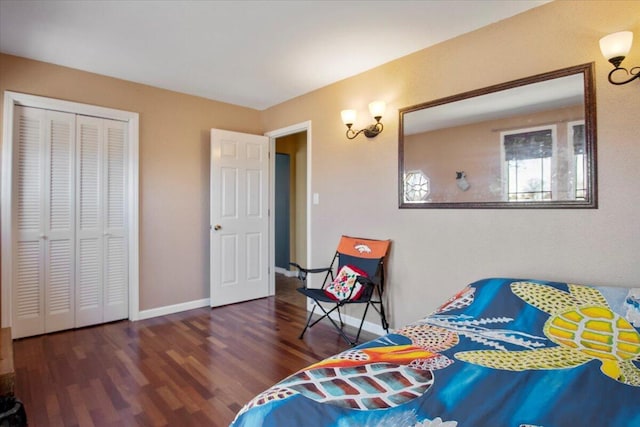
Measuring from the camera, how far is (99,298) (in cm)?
340

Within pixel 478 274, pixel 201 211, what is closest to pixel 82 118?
pixel 201 211

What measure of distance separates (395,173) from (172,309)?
2.85m

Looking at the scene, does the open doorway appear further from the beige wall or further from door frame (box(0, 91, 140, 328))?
door frame (box(0, 91, 140, 328))

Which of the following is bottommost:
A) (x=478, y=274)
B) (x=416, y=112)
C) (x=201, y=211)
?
(x=478, y=274)

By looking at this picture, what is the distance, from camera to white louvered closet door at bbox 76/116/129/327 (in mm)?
3283

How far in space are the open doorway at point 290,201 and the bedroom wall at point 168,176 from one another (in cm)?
158

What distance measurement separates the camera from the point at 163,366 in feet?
8.20

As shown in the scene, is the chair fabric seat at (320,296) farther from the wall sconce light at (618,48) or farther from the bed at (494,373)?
the wall sconce light at (618,48)

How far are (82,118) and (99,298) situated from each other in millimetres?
1778

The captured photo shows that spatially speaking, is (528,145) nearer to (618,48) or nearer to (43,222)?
(618,48)

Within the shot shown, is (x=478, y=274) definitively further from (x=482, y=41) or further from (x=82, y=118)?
(x=82, y=118)

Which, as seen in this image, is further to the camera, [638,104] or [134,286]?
[134,286]

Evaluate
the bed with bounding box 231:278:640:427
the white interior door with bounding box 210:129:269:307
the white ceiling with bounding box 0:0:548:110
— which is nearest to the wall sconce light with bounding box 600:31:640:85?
the white ceiling with bounding box 0:0:548:110

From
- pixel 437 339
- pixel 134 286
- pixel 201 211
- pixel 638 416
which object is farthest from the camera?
pixel 201 211
